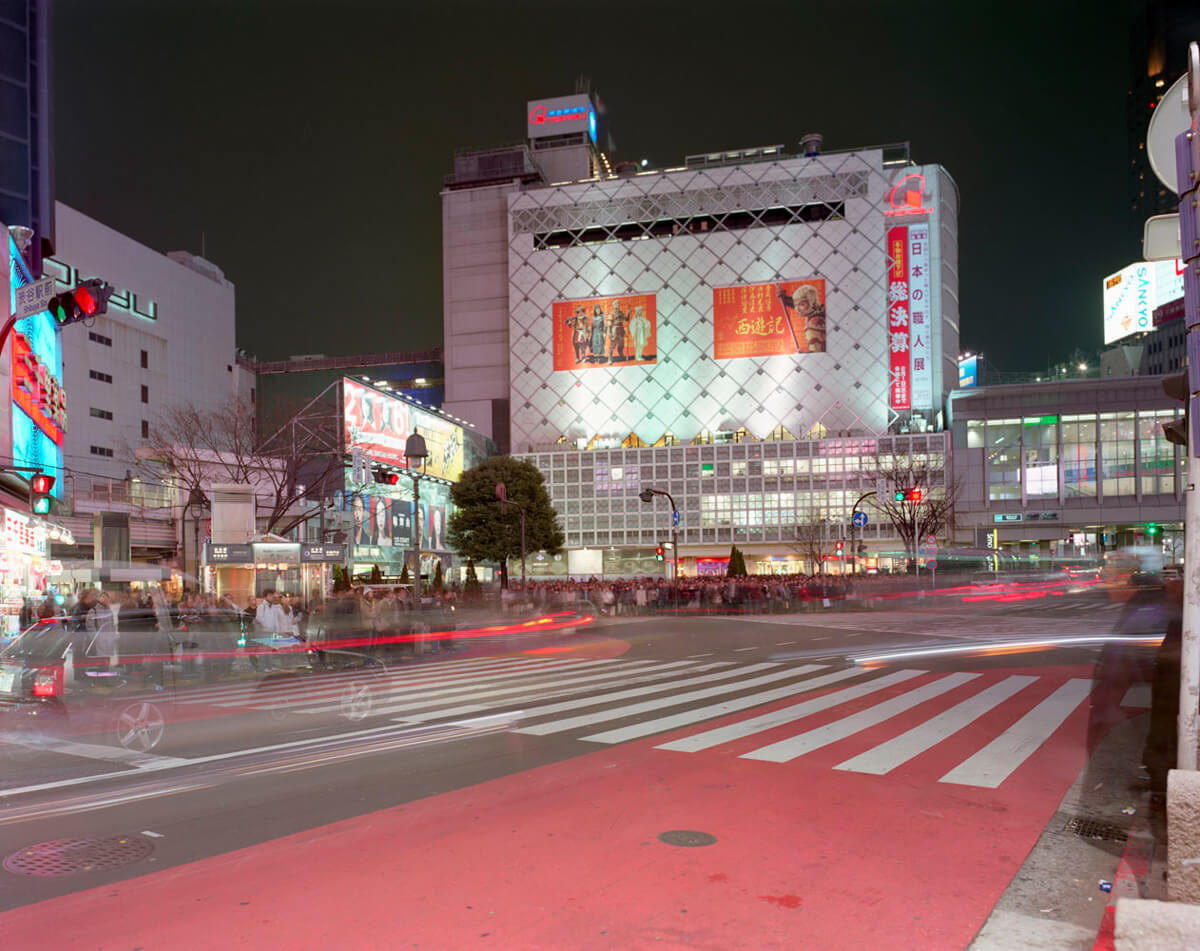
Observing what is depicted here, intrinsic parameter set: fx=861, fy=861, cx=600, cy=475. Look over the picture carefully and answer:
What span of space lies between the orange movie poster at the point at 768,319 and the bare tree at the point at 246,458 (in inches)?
1735

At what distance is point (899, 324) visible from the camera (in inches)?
3152

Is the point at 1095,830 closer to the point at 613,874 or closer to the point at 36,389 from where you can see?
the point at 613,874

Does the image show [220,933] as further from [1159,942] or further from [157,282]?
[157,282]

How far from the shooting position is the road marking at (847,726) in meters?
8.97

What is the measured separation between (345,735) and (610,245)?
274ft

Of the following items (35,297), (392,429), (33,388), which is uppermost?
(392,429)

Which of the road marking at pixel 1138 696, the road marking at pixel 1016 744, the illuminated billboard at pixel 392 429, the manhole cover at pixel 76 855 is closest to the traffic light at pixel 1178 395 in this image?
the road marking at pixel 1016 744

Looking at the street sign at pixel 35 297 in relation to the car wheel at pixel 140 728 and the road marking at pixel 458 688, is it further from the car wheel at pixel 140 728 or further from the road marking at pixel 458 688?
the road marking at pixel 458 688

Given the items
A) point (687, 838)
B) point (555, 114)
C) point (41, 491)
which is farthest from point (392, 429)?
point (687, 838)

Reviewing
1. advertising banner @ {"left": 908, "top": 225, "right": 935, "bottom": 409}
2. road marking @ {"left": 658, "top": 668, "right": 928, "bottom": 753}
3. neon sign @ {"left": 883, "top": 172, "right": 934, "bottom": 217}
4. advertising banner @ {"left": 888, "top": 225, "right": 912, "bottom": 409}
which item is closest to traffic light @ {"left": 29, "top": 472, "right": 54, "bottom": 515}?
road marking @ {"left": 658, "top": 668, "right": 928, "bottom": 753}

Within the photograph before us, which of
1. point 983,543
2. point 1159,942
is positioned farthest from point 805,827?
point 983,543

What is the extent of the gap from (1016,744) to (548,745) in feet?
16.6

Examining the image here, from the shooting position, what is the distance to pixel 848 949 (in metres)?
4.39

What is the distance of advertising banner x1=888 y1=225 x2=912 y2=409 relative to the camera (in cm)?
8000
